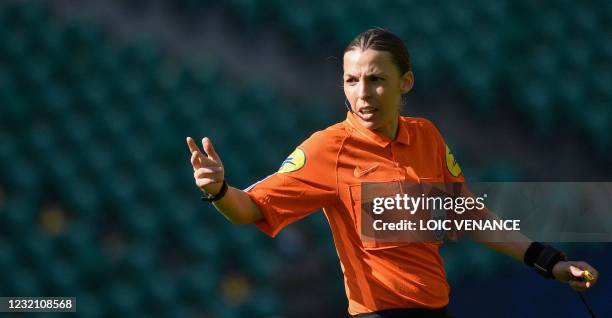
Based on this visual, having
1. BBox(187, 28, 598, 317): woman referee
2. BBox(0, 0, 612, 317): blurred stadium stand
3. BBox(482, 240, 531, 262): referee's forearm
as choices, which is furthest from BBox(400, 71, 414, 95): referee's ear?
BBox(0, 0, 612, 317): blurred stadium stand

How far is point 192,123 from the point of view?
A: 388cm

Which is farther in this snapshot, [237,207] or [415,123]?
[415,123]

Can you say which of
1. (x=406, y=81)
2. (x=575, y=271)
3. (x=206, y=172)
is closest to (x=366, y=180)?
(x=406, y=81)

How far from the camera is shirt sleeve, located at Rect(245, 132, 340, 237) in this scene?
206cm

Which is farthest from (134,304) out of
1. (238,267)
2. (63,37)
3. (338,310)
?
(63,37)

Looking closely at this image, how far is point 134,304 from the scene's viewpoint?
12.4 feet

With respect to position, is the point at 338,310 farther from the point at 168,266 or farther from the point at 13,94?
the point at 13,94

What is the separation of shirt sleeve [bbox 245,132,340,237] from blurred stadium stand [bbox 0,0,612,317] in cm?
166

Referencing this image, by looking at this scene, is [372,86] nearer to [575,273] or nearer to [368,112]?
[368,112]

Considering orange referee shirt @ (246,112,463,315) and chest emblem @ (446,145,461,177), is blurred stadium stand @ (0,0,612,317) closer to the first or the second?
chest emblem @ (446,145,461,177)

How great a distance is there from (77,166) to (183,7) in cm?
77

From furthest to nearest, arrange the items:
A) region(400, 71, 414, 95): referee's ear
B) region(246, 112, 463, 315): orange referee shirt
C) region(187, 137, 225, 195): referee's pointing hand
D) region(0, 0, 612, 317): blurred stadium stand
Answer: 1. region(0, 0, 612, 317): blurred stadium stand
2. region(400, 71, 414, 95): referee's ear
3. region(246, 112, 463, 315): orange referee shirt
4. region(187, 137, 225, 195): referee's pointing hand

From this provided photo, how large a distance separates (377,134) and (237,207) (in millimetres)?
368

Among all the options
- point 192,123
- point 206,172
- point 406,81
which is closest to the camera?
point 206,172
